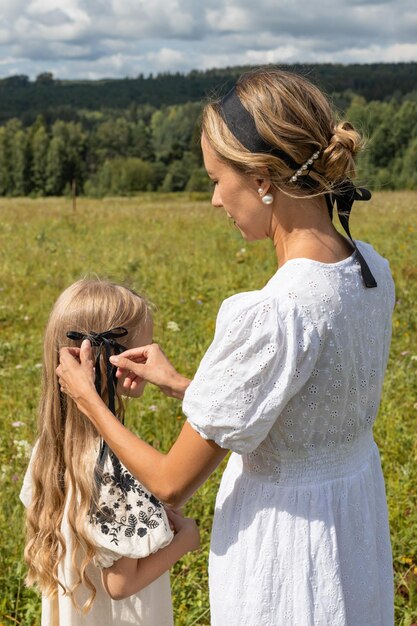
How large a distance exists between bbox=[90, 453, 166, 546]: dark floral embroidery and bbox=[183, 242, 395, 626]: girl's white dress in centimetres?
23

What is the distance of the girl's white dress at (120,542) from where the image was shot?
6.15ft

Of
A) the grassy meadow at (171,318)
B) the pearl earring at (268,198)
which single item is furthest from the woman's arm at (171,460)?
the grassy meadow at (171,318)

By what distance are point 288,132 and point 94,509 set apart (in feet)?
3.65

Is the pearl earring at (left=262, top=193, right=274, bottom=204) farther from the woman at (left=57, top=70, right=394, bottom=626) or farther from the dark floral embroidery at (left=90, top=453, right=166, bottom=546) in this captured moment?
the dark floral embroidery at (left=90, top=453, right=166, bottom=546)

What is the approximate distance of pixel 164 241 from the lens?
10359 mm

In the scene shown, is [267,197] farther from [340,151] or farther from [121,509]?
[121,509]

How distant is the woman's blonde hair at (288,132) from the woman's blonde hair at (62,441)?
0.65 meters

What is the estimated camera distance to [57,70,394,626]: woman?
4.83 ft

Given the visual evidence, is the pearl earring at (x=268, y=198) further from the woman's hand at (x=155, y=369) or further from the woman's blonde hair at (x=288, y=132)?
the woman's hand at (x=155, y=369)

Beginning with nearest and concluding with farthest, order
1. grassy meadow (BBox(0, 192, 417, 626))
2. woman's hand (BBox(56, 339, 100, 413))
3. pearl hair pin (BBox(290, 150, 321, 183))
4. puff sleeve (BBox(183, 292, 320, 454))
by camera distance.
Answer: puff sleeve (BBox(183, 292, 320, 454)) → pearl hair pin (BBox(290, 150, 321, 183)) → woman's hand (BBox(56, 339, 100, 413)) → grassy meadow (BBox(0, 192, 417, 626))

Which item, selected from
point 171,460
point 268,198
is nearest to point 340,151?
point 268,198

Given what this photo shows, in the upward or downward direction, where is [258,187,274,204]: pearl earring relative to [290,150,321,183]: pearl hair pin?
downward

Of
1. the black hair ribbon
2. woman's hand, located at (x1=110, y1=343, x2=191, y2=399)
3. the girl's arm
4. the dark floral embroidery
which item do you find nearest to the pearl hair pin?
the black hair ribbon

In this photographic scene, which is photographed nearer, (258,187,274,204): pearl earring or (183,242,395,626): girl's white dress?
(183,242,395,626): girl's white dress
